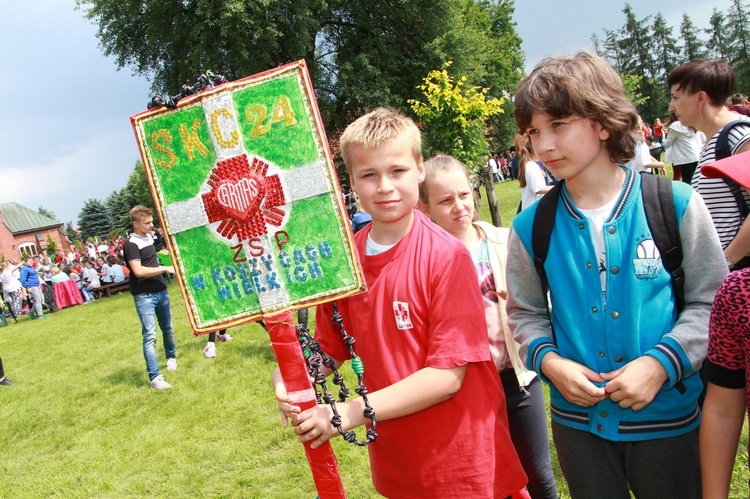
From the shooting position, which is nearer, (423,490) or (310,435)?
(310,435)

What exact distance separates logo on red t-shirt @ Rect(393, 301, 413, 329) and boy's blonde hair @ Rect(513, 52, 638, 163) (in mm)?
738

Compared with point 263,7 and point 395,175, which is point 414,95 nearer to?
point 263,7

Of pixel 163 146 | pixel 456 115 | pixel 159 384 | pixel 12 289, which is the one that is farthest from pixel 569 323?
pixel 12 289

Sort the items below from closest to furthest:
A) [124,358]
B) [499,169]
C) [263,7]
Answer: [124,358], [263,7], [499,169]

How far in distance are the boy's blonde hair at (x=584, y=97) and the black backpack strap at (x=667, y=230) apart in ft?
0.58

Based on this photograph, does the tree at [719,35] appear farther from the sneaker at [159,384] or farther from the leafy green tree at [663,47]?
the sneaker at [159,384]

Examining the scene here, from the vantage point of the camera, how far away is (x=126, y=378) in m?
8.45

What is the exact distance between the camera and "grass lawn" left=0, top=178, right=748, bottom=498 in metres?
4.48

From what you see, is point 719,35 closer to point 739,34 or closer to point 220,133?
point 739,34

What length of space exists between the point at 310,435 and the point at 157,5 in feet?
72.3

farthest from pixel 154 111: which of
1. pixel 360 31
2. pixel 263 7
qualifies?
pixel 360 31

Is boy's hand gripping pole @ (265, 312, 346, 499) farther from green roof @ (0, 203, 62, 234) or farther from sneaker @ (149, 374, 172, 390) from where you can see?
green roof @ (0, 203, 62, 234)

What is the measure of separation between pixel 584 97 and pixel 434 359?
37.3 inches

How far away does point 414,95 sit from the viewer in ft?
73.5
